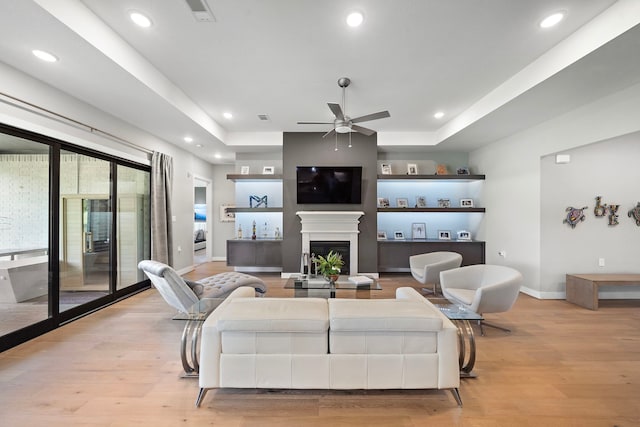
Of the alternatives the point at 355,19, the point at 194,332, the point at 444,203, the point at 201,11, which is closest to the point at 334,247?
the point at 444,203

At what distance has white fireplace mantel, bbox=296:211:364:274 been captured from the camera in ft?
19.4

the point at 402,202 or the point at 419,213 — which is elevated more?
the point at 402,202

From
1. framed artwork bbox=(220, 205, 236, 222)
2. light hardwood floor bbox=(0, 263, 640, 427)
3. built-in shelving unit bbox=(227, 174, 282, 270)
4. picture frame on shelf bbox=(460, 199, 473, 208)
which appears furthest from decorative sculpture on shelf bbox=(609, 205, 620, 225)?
framed artwork bbox=(220, 205, 236, 222)

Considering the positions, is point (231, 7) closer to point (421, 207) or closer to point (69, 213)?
point (69, 213)

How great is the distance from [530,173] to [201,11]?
510 centimetres

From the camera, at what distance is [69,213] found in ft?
12.3

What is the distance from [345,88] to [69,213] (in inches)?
156

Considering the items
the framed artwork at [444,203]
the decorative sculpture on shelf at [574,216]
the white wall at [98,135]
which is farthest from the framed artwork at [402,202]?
the white wall at [98,135]

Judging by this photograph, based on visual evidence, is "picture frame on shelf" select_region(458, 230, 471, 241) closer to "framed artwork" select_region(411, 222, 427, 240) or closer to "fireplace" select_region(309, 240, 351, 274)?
"framed artwork" select_region(411, 222, 427, 240)

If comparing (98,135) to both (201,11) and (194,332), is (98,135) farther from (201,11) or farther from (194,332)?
(194,332)

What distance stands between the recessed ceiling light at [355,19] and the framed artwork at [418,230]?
15.7 feet

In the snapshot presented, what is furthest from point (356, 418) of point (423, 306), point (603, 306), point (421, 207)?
point (421, 207)

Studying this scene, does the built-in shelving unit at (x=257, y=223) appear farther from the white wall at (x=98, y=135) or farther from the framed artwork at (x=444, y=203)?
the framed artwork at (x=444, y=203)

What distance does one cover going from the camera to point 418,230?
6.57 meters
